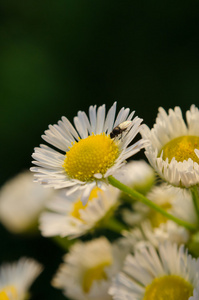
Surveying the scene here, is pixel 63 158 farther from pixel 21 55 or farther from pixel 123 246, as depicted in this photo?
pixel 21 55

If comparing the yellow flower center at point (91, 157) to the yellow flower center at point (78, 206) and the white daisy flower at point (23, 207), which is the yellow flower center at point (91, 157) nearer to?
the yellow flower center at point (78, 206)

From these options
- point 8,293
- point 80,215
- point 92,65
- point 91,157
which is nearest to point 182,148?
point 91,157

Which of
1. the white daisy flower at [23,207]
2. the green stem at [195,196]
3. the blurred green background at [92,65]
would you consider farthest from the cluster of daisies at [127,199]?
the blurred green background at [92,65]

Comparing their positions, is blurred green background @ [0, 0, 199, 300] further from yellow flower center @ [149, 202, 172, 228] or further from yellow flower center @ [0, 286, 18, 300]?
yellow flower center @ [149, 202, 172, 228]

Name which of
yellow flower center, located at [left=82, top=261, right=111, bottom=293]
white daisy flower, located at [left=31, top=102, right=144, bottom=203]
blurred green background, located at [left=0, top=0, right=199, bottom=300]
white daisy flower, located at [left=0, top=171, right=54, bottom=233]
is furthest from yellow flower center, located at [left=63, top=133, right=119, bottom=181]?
blurred green background, located at [left=0, top=0, right=199, bottom=300]

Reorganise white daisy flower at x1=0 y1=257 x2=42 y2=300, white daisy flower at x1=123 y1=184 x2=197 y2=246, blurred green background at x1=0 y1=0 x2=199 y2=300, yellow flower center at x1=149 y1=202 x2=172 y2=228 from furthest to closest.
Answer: blurred green background at x1=0 y1=0 x2=199 y2=300
white daisy flower at x1=0 y1=257 x2=42 y2=300
yellow flower center at x1=149 y1=202 x2=172 y2=228
white daisy flower at x1=123 y1=184 x2=197 y2=246
